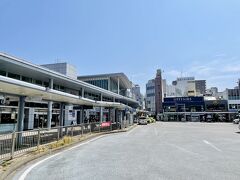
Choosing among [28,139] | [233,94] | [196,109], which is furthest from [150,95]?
[28,139]

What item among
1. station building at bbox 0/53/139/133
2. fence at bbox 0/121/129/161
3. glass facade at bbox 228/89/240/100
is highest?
glass facade at bbox 228/89/240/100

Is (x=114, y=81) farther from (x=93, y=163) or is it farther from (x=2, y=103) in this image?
(x=93, y=163)

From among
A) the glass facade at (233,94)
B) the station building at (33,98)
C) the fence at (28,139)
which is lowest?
the fence at (28,139)

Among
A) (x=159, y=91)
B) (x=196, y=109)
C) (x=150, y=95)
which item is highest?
(x=150, y=95)

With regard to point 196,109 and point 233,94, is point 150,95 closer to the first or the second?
point 196,109

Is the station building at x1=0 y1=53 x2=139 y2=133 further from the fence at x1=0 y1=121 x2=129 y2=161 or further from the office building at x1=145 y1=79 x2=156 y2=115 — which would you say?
the office building at x1=145 y1=79 x2=156 y2=115

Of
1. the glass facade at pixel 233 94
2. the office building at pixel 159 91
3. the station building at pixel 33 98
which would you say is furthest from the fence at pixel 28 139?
the office building at pixel 159 91

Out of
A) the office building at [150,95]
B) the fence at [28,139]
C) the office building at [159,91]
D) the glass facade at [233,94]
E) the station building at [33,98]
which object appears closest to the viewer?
the fence at [28,139]

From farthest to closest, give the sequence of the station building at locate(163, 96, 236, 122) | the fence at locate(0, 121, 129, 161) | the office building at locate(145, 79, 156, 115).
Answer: the office building at locate(145, 79, 156, 115)
the station building at locate(163, 96, 236, 122)
the fence at locate(0, 121, 129, 161)

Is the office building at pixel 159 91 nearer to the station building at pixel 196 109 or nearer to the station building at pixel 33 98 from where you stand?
the station building at pixel 196 109

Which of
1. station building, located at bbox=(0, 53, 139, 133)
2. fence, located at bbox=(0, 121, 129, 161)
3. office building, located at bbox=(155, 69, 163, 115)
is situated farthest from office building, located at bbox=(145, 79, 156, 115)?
fence, located at bbox=(0, 121, 129, 161)

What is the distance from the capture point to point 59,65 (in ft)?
189

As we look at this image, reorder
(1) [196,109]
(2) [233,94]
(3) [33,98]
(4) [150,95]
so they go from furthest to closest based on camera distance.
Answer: (4) [150,95] → (1) [196,109] → (2) [233,94] → (3) [33,98]

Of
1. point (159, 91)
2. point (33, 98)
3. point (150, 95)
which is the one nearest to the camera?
point (33, 98)
